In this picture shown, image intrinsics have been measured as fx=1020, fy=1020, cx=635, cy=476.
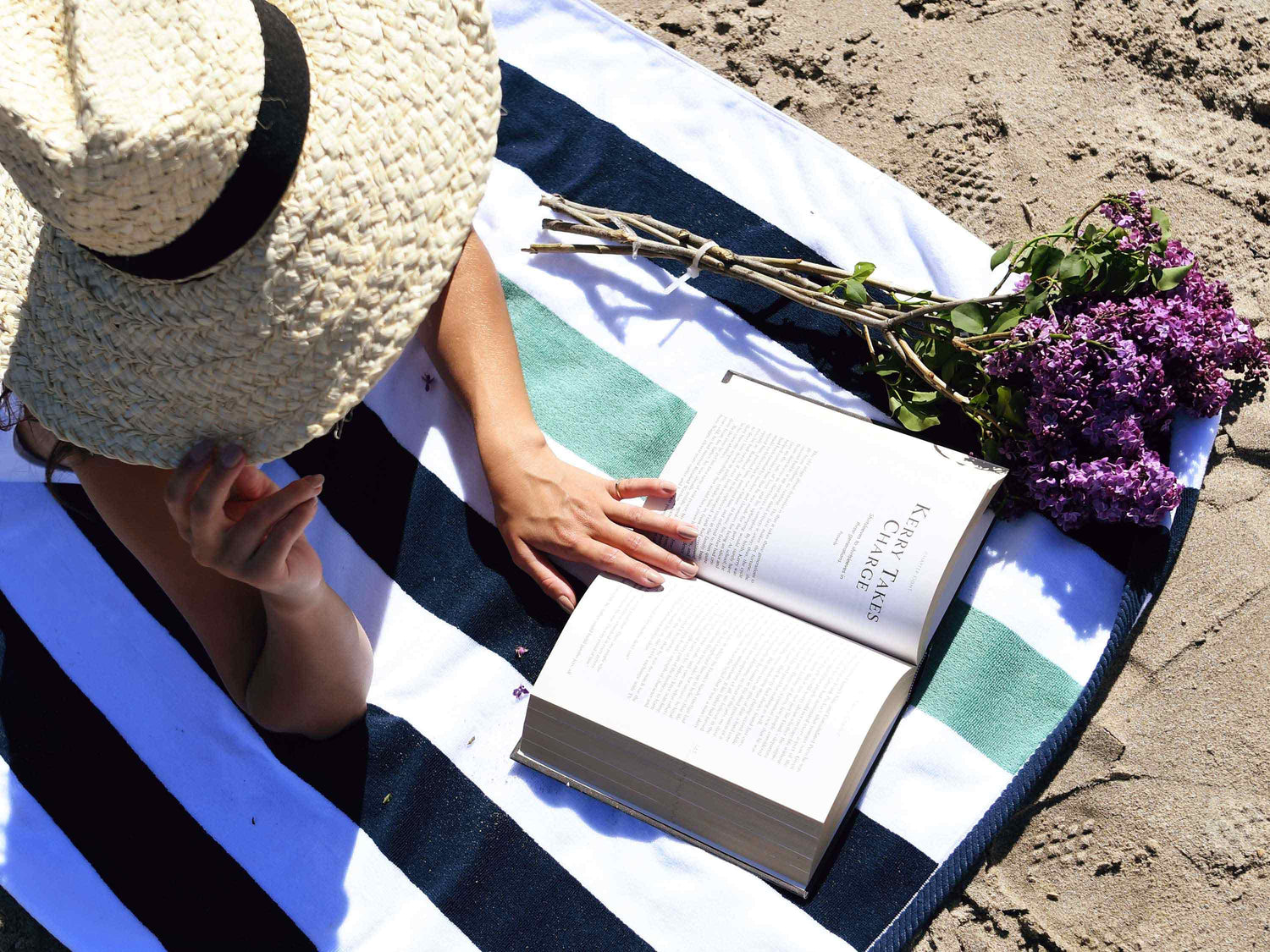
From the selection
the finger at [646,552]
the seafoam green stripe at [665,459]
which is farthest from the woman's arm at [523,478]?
the seafoam green stripe at [665,459]

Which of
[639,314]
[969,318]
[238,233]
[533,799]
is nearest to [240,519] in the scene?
[238,233]

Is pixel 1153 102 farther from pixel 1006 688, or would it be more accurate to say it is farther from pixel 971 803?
pixel 971 803

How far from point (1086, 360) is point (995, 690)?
55cm

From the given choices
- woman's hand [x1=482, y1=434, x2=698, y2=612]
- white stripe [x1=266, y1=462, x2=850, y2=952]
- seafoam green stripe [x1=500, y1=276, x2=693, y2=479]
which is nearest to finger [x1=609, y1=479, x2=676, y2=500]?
woman's hand [x1=482, y1=434, x2=698, y2=612]

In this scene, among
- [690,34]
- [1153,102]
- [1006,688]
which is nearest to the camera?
[1006,688]

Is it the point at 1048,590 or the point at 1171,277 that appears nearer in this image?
the point at 1171,277

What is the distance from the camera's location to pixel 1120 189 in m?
2.00

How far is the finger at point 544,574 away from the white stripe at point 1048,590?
659 millimetres

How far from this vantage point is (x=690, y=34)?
7.53 ft

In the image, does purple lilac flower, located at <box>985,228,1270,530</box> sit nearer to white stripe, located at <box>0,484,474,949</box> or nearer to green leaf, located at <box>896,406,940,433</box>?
green leaf, located at <box>896,406,940,433</box>

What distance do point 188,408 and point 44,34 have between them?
0.42 m

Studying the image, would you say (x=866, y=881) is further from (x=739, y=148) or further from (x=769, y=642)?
(x=739, y=148)

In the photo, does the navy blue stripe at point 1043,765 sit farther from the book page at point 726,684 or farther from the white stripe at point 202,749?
the white stripe at point 202,749

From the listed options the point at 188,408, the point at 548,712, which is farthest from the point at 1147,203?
the point at 188,408
